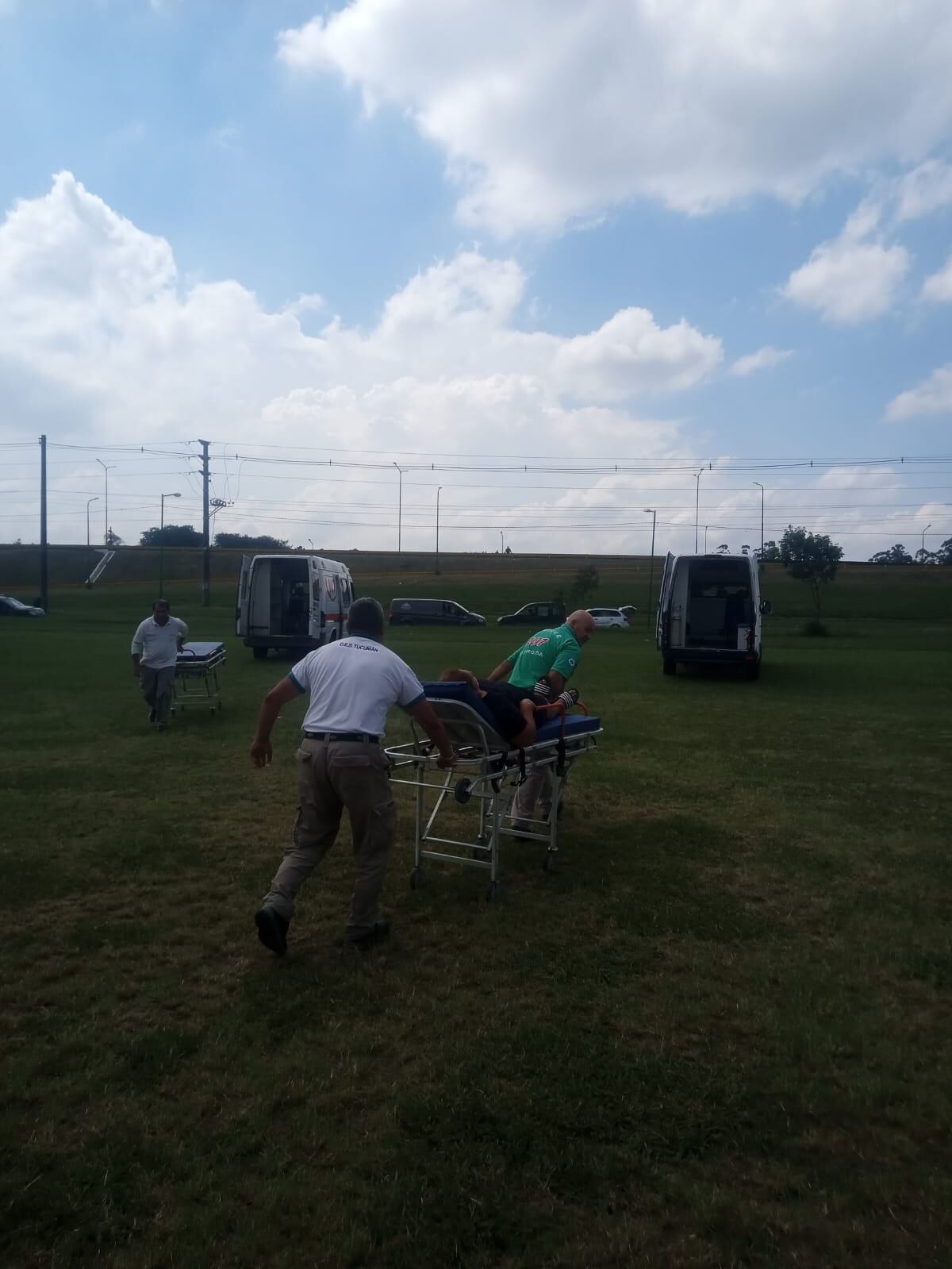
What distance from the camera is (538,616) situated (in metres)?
50.5

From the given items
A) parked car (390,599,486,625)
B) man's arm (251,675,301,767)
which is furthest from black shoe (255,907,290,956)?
parked car (390,599,486,625)

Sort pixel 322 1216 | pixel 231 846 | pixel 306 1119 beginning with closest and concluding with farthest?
pixel 322 1216 < pixel 306 1119 < pixel 231 846

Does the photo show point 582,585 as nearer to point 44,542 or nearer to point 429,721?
point 44,542

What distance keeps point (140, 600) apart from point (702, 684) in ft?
140

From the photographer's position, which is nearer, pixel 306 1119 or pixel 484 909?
pixel 306 1119

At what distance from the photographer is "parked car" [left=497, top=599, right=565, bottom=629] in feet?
160

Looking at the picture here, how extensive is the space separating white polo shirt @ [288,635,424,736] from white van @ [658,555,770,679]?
14.4 metres

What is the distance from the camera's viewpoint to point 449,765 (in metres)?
5.06

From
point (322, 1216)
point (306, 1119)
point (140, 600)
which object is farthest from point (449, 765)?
point (140, 600)

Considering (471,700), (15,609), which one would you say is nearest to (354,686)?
(471,700)

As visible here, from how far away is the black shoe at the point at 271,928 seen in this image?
4.37m

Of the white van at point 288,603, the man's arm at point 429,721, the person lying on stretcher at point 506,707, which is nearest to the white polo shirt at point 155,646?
the person lying on stretcher at point 506,707

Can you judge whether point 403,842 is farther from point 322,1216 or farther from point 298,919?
point 322,1216

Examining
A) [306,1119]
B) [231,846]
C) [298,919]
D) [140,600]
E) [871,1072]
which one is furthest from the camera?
[140,600]
